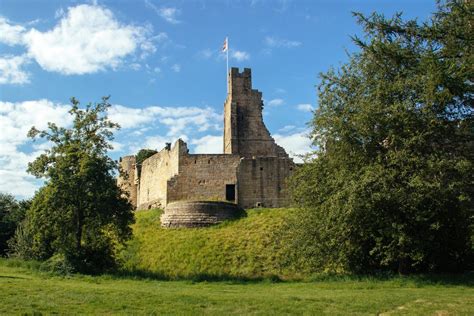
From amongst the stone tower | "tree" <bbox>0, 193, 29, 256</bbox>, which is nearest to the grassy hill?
the stone tower

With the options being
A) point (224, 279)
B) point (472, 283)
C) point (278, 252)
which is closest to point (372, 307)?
point (472, 283)

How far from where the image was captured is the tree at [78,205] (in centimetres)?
2242

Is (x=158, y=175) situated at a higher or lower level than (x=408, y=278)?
higher

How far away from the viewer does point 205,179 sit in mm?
37875

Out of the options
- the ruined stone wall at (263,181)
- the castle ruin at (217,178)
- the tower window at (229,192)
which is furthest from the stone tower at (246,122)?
the ruined stone wall at (263,181)

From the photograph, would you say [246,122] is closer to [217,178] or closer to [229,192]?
[217,178]

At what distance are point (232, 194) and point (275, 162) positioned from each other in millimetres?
3810

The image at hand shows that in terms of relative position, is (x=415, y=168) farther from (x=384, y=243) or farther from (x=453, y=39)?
(x=453, y=39)

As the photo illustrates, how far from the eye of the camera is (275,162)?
36875 mm

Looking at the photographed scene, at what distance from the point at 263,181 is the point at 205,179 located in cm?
422

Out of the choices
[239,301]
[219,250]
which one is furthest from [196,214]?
[239,301]

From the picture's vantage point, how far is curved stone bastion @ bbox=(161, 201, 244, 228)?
108 ft

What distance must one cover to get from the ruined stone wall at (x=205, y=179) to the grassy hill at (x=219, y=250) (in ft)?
12.7

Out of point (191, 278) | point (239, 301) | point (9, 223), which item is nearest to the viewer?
point (239, 301)
